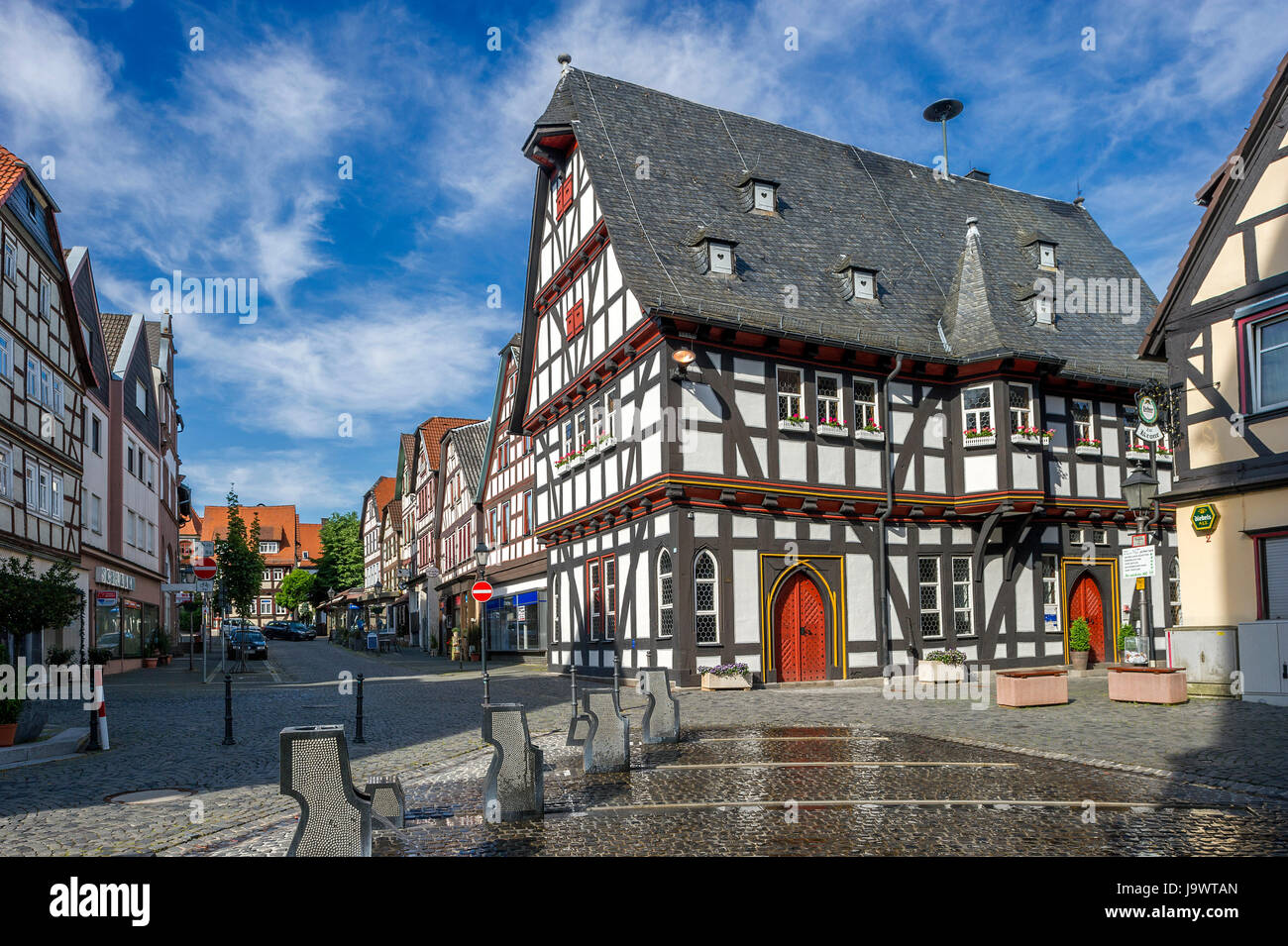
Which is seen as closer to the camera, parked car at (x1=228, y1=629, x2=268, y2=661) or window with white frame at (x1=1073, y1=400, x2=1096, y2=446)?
window with white frame at (x1=1073, y1=400, x2=1096, y2=446)

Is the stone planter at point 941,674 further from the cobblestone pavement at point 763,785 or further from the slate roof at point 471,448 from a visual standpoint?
the slate roof at point 471,448

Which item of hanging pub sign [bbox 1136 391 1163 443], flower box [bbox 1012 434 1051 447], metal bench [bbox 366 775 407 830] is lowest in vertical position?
metal bench [bbox 366 775 407 830]

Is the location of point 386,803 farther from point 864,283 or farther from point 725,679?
point 864,283

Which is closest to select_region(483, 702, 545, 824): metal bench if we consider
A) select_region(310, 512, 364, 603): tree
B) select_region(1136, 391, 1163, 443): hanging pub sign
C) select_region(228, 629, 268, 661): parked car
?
select_region(1136, 391, 1163, 443): hanging pub sign

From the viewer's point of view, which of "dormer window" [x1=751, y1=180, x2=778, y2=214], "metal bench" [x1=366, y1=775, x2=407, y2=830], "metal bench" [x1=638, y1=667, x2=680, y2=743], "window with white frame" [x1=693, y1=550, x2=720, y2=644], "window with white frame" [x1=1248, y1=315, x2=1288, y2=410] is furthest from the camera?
"dormer window" [x1=751, y1=180, x2=778, y2=214]

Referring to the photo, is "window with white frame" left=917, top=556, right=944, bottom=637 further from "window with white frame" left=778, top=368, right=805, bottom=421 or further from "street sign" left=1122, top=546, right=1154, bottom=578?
"street sign" left=1122, top=546, right=1154, bottom=578

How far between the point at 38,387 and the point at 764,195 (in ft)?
63.1

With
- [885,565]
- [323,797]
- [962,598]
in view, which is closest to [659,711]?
[323,797]

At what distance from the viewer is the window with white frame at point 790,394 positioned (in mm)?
24328

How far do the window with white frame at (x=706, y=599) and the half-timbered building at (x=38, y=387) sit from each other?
15190 mm

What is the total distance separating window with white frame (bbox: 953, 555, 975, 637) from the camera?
26.2m

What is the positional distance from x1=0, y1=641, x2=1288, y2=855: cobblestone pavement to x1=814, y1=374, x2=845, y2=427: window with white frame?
807 centimetres

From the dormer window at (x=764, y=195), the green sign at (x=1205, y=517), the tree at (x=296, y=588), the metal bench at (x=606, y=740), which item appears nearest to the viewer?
the metal bench at (x=606, y=740)

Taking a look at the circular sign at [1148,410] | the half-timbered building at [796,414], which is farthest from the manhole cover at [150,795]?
the circular sign at [1148,410]
